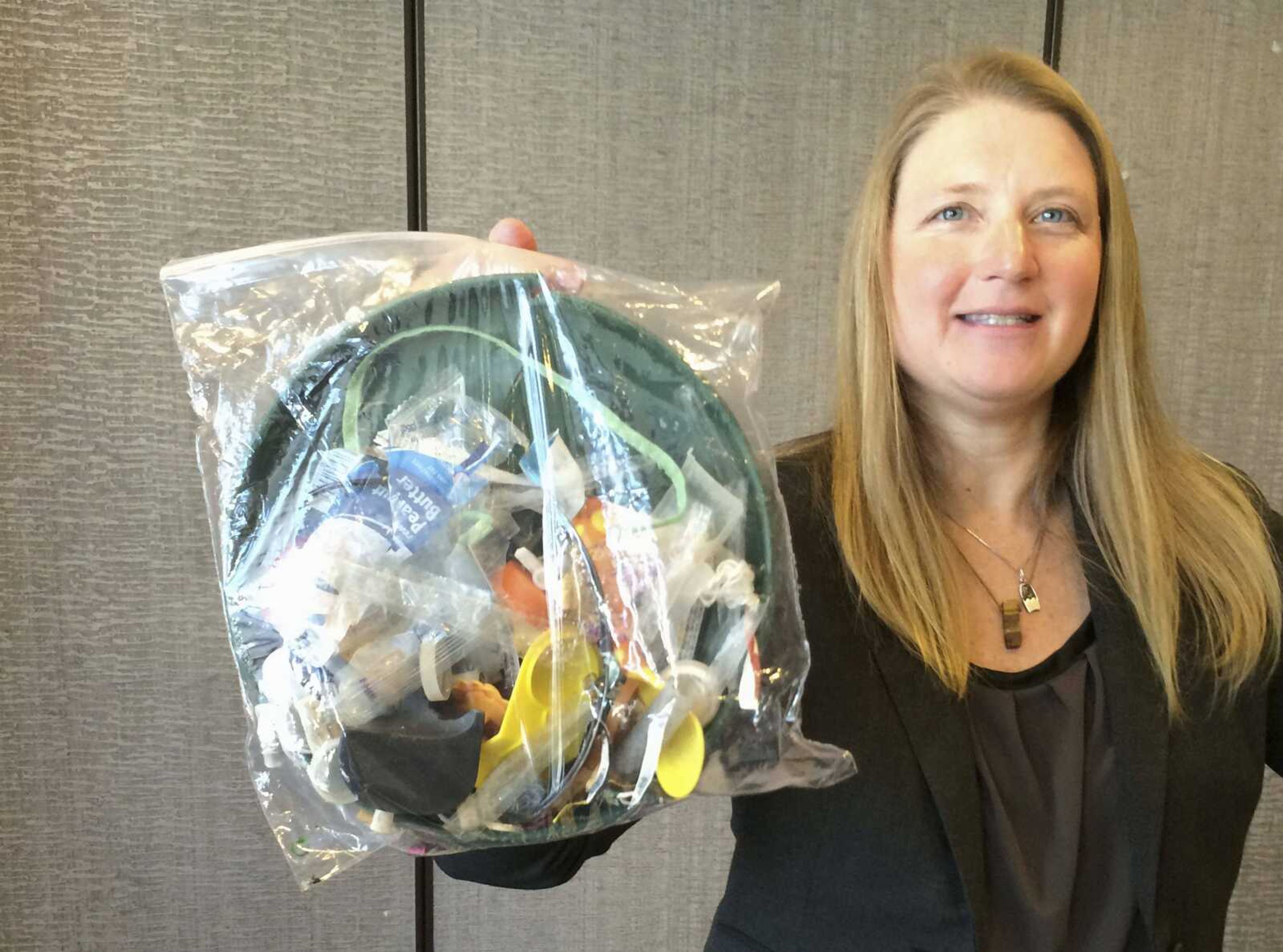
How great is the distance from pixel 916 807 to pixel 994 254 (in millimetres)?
419

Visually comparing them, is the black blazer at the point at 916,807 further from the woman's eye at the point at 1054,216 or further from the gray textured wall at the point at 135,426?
the gray textured wall at the point at 135,426

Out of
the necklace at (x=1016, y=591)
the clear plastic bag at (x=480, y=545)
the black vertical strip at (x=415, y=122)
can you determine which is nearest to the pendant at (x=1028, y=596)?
the necklace at (x=1016, y=591)

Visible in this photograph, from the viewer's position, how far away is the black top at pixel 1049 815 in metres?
0.68

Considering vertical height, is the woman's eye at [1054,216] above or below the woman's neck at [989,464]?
above

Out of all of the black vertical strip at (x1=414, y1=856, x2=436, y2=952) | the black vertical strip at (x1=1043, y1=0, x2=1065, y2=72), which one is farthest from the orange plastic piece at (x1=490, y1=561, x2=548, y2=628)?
the black vertical strip at (x1=1043, y1=0, x2=1065, y2=72)

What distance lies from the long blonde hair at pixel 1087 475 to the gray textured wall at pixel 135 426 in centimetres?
→ 65

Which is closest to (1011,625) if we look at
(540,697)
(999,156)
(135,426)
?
(999,156)

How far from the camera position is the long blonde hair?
0.74m

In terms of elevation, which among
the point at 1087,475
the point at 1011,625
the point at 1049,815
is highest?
the point at 1087,475

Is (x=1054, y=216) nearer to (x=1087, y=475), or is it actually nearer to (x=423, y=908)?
(x=1087, y=475)

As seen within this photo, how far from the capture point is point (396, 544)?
385 millimetres

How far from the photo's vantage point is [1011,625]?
765 mm

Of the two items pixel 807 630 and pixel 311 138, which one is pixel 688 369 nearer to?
pixel 807 630

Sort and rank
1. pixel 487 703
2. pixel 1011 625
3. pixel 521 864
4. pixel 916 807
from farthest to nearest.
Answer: pixel 1011 625, pixel 916 807, pixel 521 864, pixel 487 703
